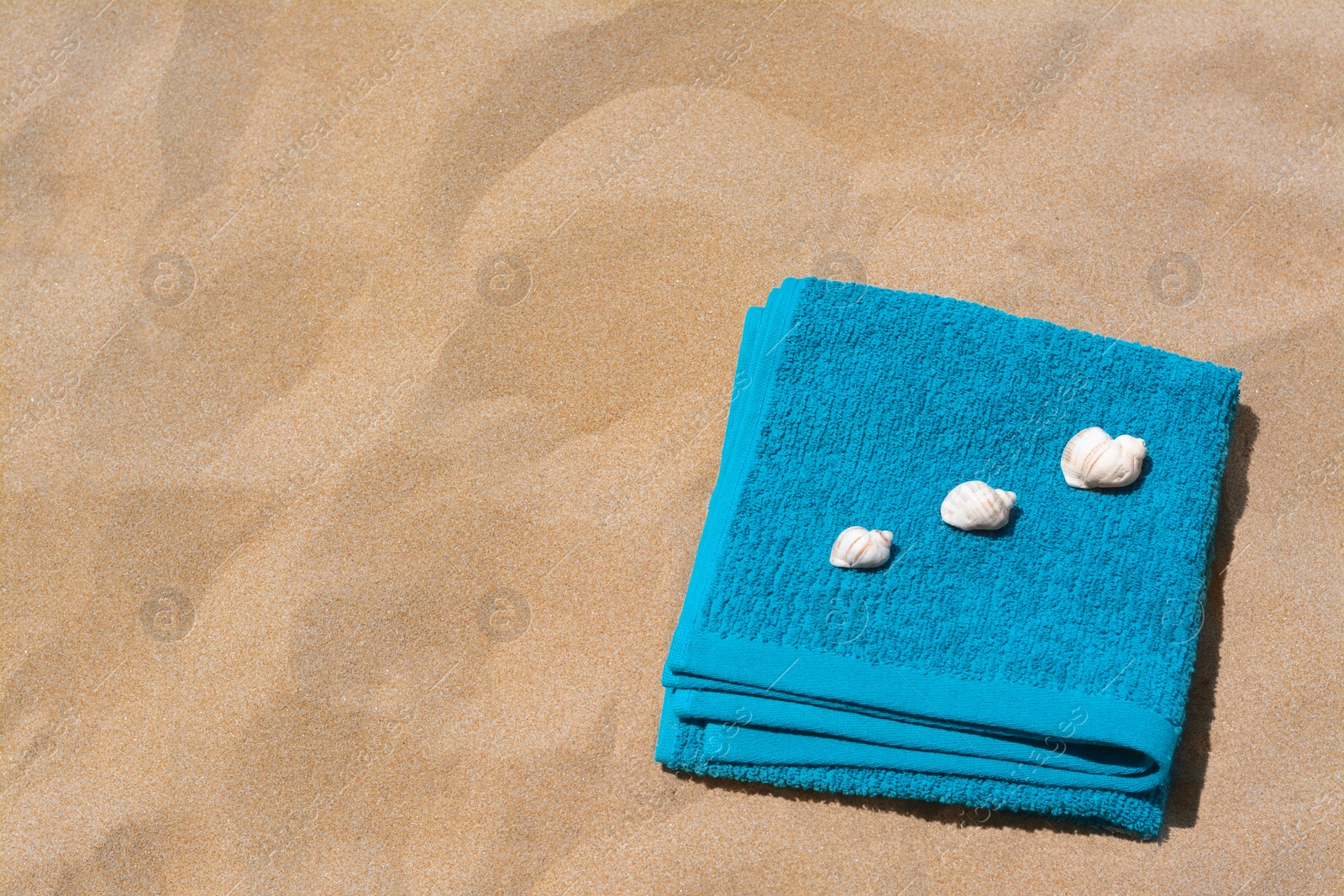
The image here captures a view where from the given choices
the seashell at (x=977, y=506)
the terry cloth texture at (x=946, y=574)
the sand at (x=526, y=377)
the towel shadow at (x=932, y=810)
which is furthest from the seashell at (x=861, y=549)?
the towel shadow at (x=932, y=810)

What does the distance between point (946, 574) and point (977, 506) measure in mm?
166

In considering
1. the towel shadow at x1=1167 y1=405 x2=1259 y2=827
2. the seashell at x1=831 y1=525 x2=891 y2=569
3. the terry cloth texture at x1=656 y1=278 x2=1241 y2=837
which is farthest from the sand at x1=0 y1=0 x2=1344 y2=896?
the seashell at x1=831 y1=525 x2=891 y2=569

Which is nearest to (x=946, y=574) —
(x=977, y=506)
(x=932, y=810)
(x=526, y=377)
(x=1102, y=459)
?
(x=977, y=506)

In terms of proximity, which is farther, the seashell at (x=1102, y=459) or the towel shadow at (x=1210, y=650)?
the towel shadow at (x=1210, y=650)

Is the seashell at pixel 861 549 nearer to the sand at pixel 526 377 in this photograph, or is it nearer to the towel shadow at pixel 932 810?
the sand at pixel 526 377

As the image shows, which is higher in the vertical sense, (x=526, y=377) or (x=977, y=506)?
(x=526, y=377)

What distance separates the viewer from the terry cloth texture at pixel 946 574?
190cm

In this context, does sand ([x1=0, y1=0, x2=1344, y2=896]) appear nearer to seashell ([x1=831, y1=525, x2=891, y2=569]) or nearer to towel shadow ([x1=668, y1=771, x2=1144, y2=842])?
towel shadow ([x1=668, y1=771, x2=1144, y2=842])

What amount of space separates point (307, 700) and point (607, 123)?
1.61 meters

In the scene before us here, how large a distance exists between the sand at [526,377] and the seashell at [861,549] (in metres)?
0.42

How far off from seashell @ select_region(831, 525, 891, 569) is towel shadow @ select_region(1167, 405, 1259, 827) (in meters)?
0.81

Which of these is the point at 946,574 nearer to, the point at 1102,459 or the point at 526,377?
the point at 1102,459

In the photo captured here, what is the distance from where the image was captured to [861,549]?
1.90 metres

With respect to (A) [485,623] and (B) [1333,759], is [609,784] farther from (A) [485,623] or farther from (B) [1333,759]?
(B) [1333,759]
